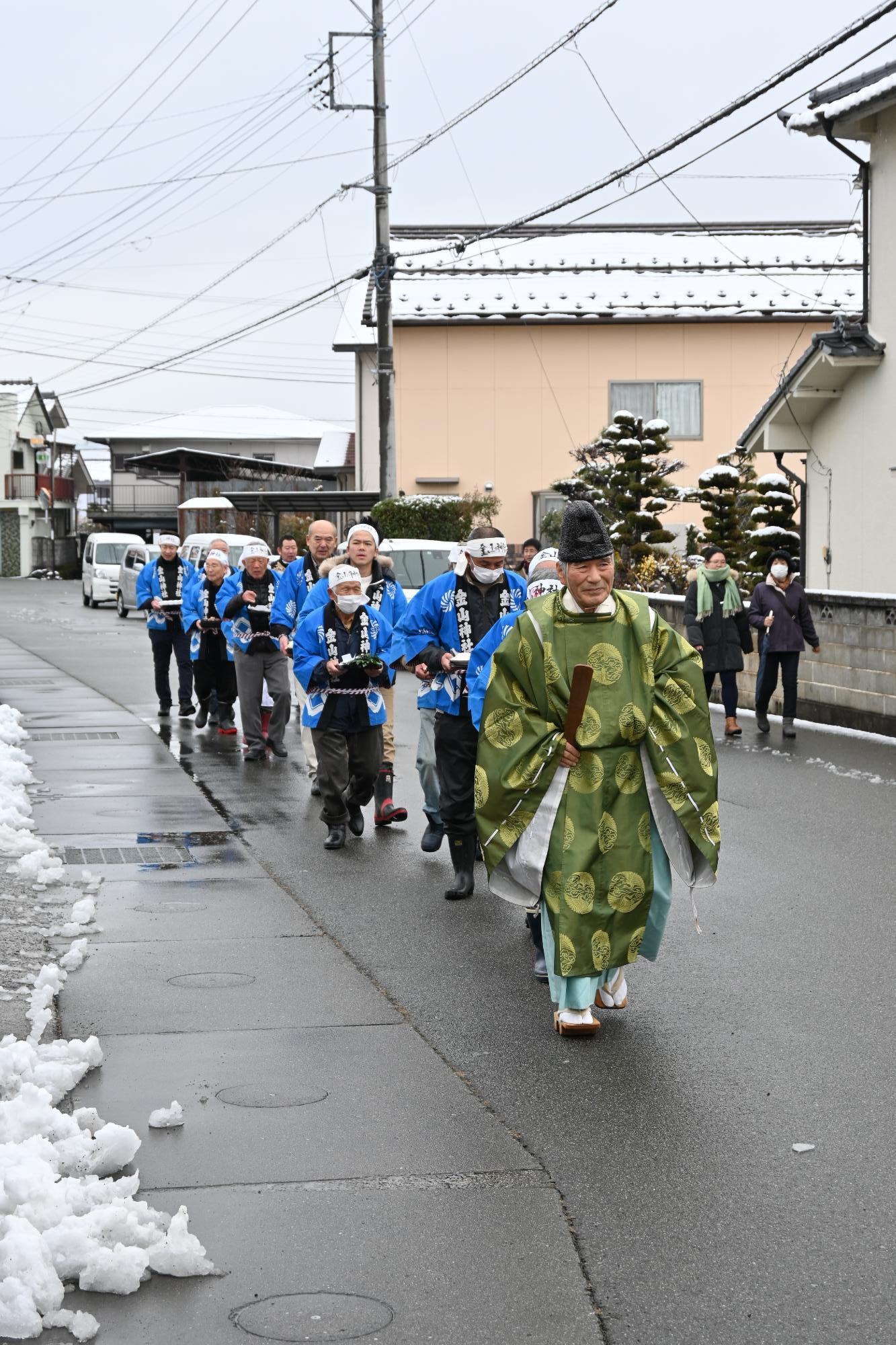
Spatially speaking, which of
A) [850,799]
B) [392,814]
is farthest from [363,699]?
[850,799]

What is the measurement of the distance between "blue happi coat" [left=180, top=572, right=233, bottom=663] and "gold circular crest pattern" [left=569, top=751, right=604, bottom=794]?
10459mm

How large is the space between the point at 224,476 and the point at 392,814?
159 ft

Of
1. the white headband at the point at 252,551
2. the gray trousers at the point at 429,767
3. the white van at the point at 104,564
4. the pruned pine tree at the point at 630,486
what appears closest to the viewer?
the gray trousers at the point at 429,767

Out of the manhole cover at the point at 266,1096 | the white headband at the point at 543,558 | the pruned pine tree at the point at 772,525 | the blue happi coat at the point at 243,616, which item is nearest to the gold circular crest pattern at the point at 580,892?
the manhole cover at the point at 266,1096

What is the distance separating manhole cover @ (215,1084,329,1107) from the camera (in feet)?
17.3

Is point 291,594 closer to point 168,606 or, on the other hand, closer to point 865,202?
point 168,606

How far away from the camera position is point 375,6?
31969 mm

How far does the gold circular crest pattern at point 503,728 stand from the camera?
20.1 ft

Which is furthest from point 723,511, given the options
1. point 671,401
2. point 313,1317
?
point 313,1317

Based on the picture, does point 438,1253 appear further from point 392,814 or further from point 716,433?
point 716,433

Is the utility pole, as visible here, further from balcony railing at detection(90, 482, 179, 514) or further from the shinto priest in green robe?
balcony railing at detection(90, 482, 179, 514)

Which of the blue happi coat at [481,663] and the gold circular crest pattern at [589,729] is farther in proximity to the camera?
the blue happi coat at [481,663]

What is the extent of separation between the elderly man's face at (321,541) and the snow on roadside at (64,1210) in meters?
7.74

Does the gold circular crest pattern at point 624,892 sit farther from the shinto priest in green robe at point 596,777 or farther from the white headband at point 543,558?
the white headband at point 543,558
